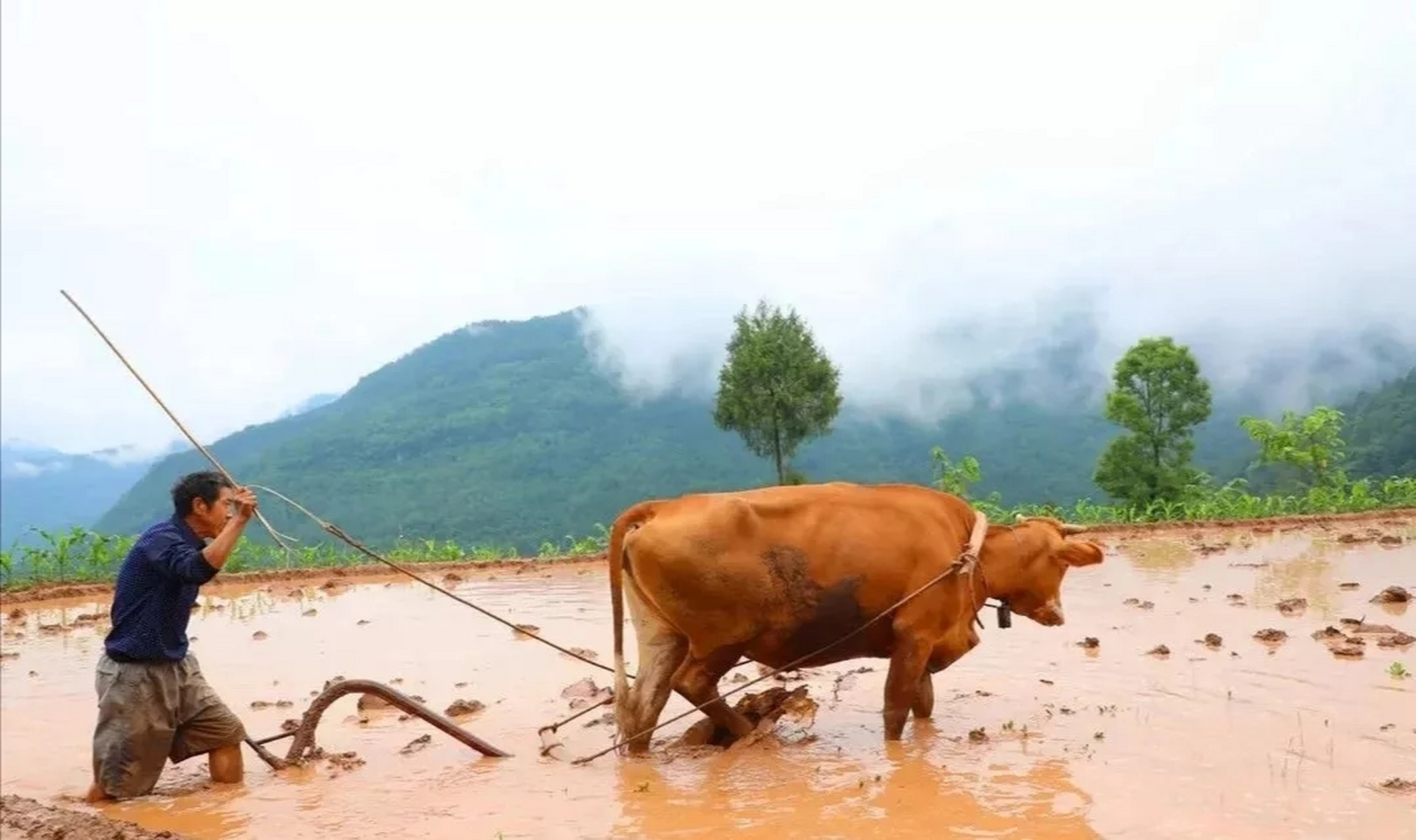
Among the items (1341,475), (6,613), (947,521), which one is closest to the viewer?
(947,521)

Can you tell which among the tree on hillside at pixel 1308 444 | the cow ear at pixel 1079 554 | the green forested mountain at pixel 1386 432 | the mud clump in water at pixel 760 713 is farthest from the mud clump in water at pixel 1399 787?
the green forested mountain at pixel 1386 432

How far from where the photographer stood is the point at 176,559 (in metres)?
6.05

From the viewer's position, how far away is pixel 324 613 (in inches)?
606

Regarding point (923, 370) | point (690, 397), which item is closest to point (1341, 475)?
point (690, 397)

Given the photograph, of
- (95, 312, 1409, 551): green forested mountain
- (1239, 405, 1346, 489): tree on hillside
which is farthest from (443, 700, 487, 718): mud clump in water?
(95, 312, 1409, 551): green forested mountain

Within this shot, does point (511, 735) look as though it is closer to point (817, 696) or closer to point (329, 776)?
point (329, 776)

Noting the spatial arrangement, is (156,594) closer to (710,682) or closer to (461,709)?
(461,709)

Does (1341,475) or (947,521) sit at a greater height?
(947,521)

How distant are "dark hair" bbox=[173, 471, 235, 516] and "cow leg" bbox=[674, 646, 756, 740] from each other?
2.83 meters

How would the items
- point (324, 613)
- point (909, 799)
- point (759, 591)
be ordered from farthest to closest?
1. point (324, 613)
2. point (759, 591)
3. point (909, 799)

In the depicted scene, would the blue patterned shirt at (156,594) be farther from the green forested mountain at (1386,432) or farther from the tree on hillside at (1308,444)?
the green forested mountain at (1386,432)

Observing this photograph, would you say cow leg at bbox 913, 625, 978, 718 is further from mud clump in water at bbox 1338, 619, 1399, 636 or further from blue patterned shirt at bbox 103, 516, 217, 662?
blue patterned shirt at bbox 103, 516, 217, 662

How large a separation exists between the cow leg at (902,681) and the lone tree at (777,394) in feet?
92.4

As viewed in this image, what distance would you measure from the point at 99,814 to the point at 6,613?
13.7m
